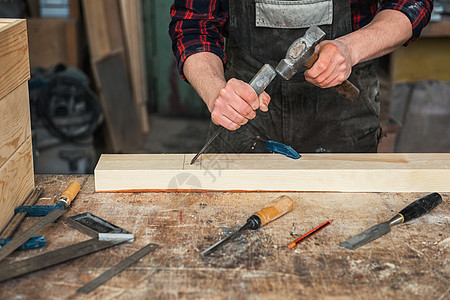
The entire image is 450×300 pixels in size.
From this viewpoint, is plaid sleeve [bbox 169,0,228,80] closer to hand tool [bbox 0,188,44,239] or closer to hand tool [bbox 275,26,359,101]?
hand tool [bbox 275,26,359,101]

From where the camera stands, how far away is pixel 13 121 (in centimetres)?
148

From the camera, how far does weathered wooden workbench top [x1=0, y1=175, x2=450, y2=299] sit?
116 centimetres

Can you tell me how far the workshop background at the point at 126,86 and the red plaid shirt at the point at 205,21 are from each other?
3.61ft

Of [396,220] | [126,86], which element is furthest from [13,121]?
[126,86]

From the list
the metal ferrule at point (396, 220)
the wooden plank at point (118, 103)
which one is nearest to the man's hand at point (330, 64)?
the metal ferrule at point (396, 220)

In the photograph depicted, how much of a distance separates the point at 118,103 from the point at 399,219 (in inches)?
134

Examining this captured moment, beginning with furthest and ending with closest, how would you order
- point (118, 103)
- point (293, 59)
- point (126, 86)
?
point (126, 86) < point (118, 103) < point (293, 59)

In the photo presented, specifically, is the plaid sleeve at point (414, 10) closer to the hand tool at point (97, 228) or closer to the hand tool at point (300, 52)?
the hand tool at point (300, 52)

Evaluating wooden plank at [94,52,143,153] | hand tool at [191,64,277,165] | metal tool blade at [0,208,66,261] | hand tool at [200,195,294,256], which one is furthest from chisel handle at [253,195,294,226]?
wooden plank at [94,52,143,153]

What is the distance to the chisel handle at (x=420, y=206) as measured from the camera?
1456 mm

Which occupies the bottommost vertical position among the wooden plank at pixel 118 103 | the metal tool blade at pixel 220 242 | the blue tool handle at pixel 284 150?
the wooden plank at pixel 118 103

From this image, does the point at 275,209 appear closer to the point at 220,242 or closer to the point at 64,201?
the point at 220,242

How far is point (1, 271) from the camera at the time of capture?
1.18 metres

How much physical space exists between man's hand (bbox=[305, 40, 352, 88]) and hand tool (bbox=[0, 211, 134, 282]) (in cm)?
78
